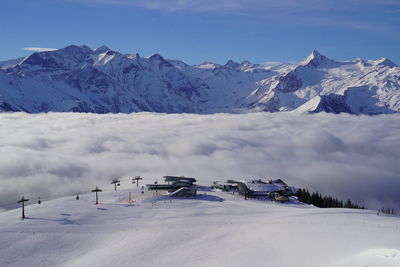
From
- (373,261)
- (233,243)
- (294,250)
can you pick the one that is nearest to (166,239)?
(233,243)

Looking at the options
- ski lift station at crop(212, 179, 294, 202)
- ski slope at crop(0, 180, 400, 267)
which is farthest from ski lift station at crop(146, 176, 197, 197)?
ski slope at crop(0, 180, 400, 267)

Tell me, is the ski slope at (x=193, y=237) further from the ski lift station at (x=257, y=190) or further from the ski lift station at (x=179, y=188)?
the ski lift station at (x=257, y=190)

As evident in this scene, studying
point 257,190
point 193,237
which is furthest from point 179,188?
point 193,237

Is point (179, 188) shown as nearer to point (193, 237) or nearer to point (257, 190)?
point (257, 190)

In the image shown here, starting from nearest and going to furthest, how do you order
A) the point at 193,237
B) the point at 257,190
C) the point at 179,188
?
the point at 193,237 → the point at 179,188 → the point at 257,190

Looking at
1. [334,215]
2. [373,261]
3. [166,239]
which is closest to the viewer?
[373,261]

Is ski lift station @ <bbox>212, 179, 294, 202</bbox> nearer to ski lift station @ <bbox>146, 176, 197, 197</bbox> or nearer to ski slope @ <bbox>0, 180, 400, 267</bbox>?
ski lift station @ <bbox>146, 176, 197, 197</bbox>

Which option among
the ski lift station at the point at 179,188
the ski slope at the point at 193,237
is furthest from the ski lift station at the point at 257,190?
the ski slope at the point at 193,237

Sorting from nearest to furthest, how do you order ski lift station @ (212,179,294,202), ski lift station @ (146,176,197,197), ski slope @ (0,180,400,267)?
ski slope @ (0,180,400,267)
ski lift station @ (146,176,197,197)
ski lift station @ (212,179,294,202)

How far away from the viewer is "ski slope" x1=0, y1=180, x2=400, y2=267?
143 feet

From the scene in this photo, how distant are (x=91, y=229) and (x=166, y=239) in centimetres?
1207

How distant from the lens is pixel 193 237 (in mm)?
53125

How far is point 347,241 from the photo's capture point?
4550 cm

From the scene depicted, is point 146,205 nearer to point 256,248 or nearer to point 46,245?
point 46,245
